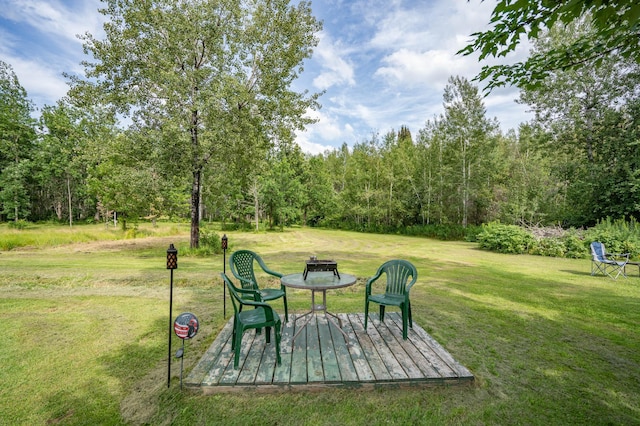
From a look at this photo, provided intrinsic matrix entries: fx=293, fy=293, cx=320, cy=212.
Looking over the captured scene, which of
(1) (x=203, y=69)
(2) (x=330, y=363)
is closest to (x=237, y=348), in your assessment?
(2) (x=330, y=363)

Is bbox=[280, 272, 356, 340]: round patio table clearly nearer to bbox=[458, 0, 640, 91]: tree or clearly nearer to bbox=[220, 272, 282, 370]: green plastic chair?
bbox=[220, 272, 282, 370]: green plastic chair

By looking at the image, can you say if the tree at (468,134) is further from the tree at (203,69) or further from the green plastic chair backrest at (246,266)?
the green plastic chair backrest at (246,266)

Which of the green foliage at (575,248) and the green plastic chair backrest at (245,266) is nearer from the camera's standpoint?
the green plastic chair backrest at (245,266)

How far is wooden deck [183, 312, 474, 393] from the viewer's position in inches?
106

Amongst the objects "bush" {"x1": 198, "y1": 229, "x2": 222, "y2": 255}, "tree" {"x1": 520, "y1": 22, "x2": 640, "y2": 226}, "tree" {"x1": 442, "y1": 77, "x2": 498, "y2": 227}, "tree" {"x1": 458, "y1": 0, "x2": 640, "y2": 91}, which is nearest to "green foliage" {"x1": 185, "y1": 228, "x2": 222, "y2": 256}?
"bush" {"x1": 198, "y1": 229, "x2": 222, "y2": 255}

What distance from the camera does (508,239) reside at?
44.7 ft

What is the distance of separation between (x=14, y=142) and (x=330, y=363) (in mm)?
37635

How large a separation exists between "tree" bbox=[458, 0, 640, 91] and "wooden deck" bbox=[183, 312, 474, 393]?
131 inches

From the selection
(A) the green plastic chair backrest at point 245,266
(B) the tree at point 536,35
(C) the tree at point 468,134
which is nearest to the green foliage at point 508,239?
(C) the tree at point 468,134

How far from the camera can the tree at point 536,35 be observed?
8.50 feet

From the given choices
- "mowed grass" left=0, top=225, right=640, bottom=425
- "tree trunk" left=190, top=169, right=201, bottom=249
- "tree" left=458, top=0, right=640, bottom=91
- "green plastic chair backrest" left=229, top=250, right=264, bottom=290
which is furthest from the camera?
"tree trunk" left=190, top=169, right=201, bottom=249

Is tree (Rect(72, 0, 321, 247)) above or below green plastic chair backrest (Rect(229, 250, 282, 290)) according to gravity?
above

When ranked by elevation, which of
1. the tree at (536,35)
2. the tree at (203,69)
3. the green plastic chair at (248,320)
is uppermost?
the tree at (203,69)

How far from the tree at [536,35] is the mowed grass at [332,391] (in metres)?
3.32
